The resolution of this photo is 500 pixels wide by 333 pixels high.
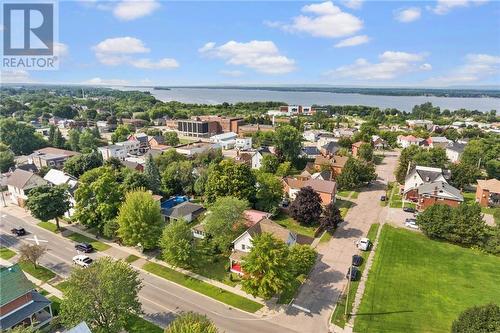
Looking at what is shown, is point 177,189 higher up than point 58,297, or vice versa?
point 177,189

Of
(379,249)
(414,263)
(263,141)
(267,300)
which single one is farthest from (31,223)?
(263,141)

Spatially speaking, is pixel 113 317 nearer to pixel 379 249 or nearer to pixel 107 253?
pixel 107 253

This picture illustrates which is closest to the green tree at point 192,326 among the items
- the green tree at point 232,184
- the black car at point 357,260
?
the black car at point 357,260

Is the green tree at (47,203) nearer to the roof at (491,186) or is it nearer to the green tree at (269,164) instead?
the green tree at (269,164)

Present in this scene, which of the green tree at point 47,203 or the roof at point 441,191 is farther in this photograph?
the roof at point 441,191

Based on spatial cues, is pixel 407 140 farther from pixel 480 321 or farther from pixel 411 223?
pixel 480 321
